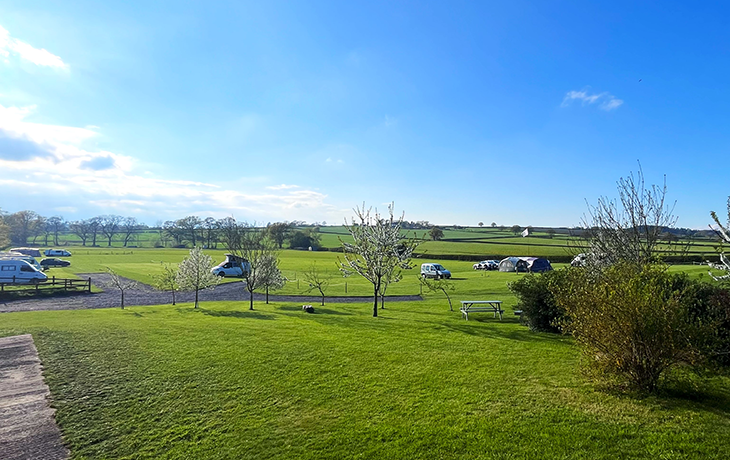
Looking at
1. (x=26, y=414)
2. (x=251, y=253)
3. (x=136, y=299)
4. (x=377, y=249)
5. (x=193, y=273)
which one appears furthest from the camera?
(x=136, y=299)


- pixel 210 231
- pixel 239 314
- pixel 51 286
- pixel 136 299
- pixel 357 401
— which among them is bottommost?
pixel 136 299

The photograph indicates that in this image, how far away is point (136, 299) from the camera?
30.3 m

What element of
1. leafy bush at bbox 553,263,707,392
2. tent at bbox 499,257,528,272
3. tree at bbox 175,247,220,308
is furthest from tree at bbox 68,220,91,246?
leafy bush at bbox 553,263,707,392

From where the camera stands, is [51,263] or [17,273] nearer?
[17,273]

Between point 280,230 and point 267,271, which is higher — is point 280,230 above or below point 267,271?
above

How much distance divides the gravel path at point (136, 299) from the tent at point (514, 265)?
79.4ft

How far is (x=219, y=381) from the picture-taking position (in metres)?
9.27

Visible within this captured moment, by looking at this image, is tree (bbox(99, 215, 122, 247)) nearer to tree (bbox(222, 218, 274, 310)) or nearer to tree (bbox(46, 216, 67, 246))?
tree (bbox(46, 216, 67, 246))

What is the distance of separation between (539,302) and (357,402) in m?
10.2

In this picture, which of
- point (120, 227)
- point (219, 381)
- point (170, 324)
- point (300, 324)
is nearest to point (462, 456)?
point (219, 381)

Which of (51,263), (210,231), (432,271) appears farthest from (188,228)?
(432,271)

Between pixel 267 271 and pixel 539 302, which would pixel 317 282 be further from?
pixel 539 302

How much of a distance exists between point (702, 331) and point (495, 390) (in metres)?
4.06

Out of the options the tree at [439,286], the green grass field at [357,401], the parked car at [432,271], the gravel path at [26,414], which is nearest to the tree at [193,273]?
the green grass field at [357,401]
